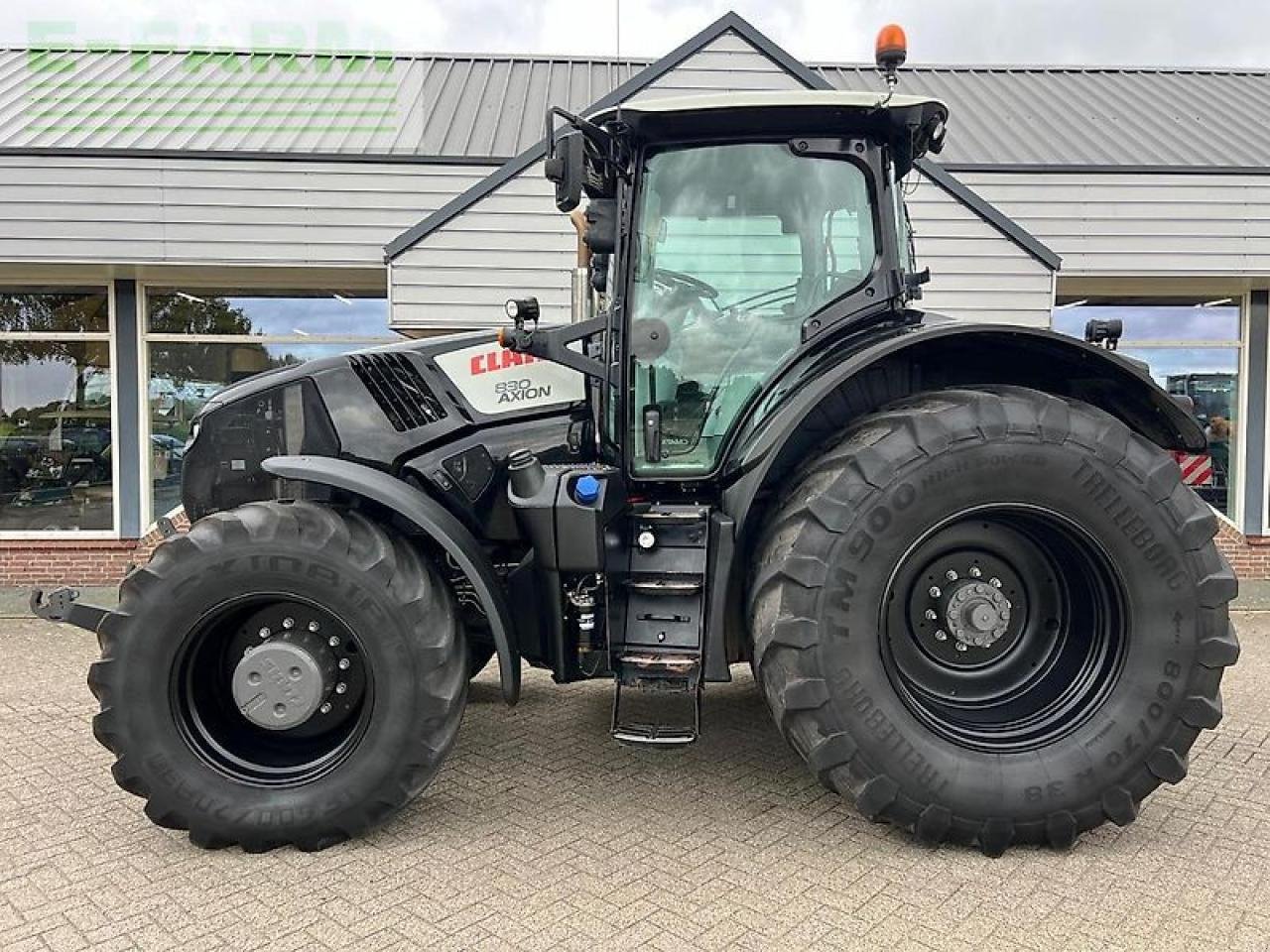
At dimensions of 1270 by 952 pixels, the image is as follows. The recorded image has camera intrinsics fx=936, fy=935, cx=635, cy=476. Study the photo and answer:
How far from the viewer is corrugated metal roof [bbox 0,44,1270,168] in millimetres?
8867

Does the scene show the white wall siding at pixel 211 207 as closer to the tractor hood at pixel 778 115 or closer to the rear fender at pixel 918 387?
the tractor hood at pixel 778 115

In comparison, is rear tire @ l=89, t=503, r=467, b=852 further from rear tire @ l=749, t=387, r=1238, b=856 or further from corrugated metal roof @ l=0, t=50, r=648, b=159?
corrugated metal roof @ l=0, t=50, r=648, b=159

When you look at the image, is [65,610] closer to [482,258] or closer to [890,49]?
[890,49]

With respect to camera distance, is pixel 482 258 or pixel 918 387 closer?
pixel 918 387

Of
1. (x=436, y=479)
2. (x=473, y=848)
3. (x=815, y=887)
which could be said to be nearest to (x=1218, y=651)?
(x=815, y=887)

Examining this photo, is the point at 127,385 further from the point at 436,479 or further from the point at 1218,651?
the point at 1218,651

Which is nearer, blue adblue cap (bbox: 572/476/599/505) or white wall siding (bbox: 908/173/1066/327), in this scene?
blue adblue cap (bbox: 572/476/599/505)

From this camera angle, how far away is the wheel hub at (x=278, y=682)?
3154mm

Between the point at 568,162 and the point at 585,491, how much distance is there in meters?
1.12

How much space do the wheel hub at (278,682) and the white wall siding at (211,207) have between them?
546 centimetres

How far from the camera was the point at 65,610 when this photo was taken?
3318 mm

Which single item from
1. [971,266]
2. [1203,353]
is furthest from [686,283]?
[1203,353]

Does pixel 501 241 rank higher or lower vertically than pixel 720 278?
higher

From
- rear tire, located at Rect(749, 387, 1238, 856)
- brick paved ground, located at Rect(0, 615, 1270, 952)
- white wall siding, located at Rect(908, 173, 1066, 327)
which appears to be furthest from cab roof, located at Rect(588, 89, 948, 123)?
white wall siding, located at Rect(908, 173, 1066, 327)
